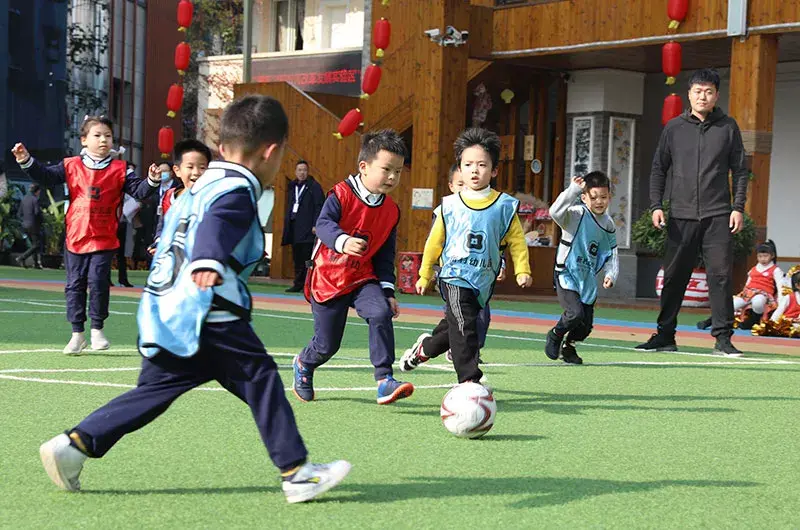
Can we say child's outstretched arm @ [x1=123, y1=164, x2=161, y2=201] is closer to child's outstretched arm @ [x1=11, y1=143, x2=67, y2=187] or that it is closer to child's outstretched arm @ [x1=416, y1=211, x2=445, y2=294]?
child's outstretched arm @ [x1=11, y1=143, x2=67, y2=187]

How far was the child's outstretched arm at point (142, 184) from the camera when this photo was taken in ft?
29.7

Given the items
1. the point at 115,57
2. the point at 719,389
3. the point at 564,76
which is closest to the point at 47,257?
the point at 564,76

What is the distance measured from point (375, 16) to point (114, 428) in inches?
968

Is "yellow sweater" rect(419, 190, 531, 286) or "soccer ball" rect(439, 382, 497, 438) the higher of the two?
"yellow sweater" rect(419, 190, 531, 286)

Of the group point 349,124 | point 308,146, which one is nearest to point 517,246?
point 349,124

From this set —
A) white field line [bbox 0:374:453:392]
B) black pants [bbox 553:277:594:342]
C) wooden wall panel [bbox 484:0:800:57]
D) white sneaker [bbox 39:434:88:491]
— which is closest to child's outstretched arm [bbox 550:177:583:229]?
black pants [bbox 553:277:594:342]

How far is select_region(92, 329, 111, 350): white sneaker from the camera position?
30.9 ft

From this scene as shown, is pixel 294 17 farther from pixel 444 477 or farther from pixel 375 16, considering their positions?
pixel 444 477

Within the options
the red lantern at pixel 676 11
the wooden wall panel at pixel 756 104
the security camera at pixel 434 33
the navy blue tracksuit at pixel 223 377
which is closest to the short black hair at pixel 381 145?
the navy blue tracksuit at pixel 223 377

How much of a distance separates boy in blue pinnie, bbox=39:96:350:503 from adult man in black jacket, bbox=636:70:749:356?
649 centimetres

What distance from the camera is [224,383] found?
439 cm

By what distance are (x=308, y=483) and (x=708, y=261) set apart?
698 centimetres

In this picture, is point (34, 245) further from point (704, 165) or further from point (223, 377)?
point (223, 377)

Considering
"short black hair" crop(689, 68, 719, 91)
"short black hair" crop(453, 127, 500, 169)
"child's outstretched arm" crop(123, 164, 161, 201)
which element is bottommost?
"child's outstretched arm" crop(123, 164, 161, 201)
